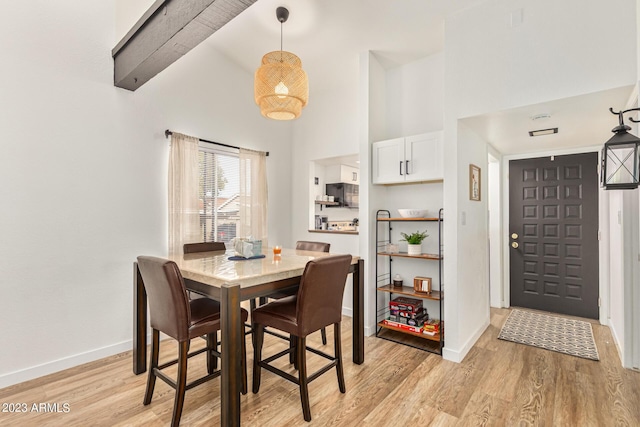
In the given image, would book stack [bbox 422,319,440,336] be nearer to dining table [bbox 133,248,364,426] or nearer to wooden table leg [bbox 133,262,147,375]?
dining table [bbox 133,248,364,426]

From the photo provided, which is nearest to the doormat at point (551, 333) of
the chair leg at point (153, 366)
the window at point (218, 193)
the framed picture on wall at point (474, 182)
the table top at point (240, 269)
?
the framed picture on wall at point (474, 182)

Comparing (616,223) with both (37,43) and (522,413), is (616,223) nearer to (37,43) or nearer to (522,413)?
(522,413)

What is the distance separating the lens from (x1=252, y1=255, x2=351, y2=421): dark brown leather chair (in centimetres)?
196

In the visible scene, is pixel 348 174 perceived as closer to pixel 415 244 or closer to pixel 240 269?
pixel 415 244

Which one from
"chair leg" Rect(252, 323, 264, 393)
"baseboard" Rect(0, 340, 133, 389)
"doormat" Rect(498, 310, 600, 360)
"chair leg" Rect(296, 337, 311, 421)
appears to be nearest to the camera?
"chair leg" Rect(296, 337, 311, 421)

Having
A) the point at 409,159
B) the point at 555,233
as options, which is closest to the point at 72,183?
the point at 409,159

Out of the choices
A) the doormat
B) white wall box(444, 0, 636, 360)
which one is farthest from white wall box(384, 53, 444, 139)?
the doormat

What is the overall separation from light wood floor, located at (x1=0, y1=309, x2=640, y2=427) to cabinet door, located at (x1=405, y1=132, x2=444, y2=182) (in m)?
1.71

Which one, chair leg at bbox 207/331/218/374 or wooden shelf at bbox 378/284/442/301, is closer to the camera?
chair leg at bbox 207/331/218/374

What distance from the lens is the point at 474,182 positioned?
10.5 ft

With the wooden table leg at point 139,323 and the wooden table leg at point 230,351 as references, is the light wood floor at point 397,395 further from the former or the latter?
the wooden table leg at point 230,351

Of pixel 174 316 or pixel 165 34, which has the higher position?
pixel 165 34

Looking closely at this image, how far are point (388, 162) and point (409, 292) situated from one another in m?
1.38

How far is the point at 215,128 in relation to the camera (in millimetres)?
3742
